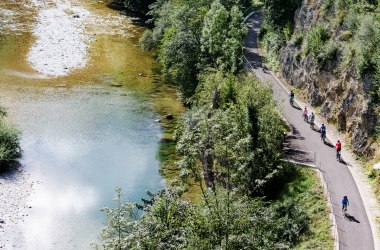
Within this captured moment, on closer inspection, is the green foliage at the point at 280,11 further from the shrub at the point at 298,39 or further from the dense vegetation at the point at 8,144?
the dense vegetation at the point at 8,144

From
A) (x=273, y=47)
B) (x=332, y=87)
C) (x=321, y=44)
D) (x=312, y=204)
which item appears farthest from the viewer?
(x=273, y=47)

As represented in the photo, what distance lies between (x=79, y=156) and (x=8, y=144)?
306 inches

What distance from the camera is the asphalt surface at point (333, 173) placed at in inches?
1593

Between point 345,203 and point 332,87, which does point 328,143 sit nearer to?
point 332,87

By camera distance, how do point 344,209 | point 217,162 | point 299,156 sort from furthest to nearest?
point 299,156 → point 217,162 → point 344,209

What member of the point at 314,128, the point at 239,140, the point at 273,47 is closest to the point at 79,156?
the point at 239,140

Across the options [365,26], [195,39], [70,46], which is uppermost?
[365,26]

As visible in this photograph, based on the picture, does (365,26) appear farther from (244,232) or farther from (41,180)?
(41,180)

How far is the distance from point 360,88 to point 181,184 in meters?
21.7

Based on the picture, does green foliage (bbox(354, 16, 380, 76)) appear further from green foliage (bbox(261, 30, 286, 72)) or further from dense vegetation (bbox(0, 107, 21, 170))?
dense vegetation (bbox(0, 107, 21, 170))

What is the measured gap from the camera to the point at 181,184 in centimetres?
4288

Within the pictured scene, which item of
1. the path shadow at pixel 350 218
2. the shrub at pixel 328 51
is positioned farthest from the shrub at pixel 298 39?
the path shadow at pixel 350 218

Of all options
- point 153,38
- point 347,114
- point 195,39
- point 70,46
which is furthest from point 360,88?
point 70,46

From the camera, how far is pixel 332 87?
2303 inches
